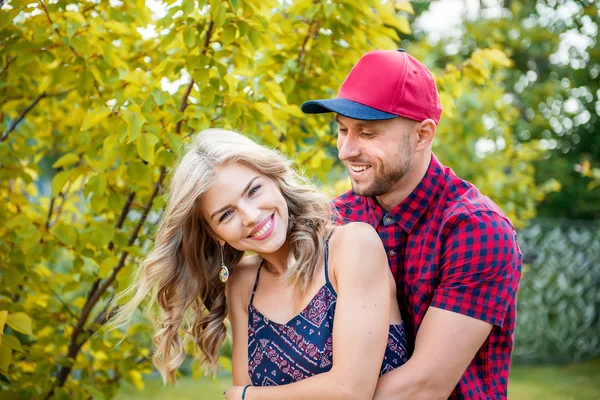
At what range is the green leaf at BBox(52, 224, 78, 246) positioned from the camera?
8.53 ft

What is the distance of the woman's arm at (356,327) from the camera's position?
194 cm

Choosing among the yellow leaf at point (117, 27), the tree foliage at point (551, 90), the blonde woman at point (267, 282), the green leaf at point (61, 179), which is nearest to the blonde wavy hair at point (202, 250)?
the blonde woman at point (267, 282)

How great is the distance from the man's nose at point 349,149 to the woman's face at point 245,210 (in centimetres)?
26

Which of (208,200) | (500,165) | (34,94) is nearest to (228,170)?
(208,200)

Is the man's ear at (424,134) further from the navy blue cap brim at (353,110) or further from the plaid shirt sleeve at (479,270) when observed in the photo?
the plaid shirt sleeve at (479,270)

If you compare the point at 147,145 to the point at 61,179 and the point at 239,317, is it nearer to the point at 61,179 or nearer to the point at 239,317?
the point at 61,179

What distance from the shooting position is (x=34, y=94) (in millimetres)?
3229

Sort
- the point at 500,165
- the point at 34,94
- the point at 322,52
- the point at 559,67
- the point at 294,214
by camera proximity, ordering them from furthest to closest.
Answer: the point at 559,67 → the point at 500,165 → the point at 34,94 → the point at 322,52 → the point at 294,214

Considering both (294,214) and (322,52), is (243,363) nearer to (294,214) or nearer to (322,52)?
(294,214)

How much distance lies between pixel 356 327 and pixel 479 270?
1.35 feet

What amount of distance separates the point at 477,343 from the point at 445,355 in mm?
129

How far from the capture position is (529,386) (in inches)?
287

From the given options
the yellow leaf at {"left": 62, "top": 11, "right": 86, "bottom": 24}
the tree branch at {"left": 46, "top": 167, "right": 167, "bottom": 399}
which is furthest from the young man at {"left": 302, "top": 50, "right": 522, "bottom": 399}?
the yellow leaf at {"left": 62, "top": 11, "right": 86, "bottom": 24}

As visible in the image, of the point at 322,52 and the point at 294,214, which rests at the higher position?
the point at 322,52
